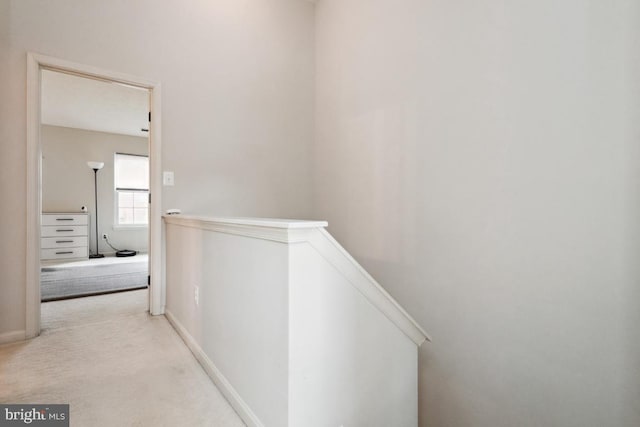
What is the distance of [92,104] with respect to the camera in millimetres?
4703

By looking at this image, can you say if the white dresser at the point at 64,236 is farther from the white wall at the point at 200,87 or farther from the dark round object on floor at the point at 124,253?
the white wall at the point at 200,87

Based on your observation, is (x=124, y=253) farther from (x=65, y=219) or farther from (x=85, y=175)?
(x=85, y=175)

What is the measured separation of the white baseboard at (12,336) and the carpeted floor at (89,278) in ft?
3.68

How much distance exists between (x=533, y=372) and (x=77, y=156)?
305 inches

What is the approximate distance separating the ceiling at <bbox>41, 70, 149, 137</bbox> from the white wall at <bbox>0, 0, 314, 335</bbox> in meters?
1.19

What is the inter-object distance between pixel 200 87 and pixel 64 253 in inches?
197

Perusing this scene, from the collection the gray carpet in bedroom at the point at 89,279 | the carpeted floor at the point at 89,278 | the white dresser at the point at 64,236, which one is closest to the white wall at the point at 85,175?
the white dresser at the point at 64,236

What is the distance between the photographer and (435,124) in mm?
2129

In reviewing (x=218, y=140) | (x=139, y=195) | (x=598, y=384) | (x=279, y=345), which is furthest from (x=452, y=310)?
(x=139, y=195)

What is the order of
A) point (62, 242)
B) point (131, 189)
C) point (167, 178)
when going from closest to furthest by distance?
point (167, 178)
point (62, 242)
point (131, 189)

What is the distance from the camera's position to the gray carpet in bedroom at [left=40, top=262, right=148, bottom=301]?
3300mm

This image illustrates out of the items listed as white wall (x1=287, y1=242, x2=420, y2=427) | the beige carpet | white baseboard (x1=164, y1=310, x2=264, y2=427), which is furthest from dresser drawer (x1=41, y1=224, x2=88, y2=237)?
white wall (x1=287, y1=242, x2=420, y2=427)

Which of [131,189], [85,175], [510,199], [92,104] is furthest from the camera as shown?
[131,189]

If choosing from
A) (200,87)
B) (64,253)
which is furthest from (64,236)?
(200,87)
